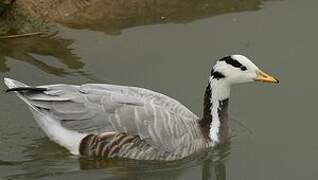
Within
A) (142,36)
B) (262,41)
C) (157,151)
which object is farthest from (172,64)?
(157,151)

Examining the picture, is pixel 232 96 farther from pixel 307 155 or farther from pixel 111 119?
pixel 111 119

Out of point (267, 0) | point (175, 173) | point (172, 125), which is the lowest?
point (175, 173)

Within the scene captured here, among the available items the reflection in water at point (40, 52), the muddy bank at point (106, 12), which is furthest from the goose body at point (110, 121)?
the muddy bank at point (106, 12)

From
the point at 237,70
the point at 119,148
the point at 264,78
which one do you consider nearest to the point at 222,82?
the point at 237,70

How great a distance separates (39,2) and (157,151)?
9.31ft

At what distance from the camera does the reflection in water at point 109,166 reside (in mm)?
5840

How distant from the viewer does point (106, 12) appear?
8.07m

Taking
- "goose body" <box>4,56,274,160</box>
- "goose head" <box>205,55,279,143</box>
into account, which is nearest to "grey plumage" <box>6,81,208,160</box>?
"goose body" <box>4,56,274,160</box>

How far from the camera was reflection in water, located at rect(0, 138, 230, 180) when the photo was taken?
5840mm

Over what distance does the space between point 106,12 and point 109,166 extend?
2.60m

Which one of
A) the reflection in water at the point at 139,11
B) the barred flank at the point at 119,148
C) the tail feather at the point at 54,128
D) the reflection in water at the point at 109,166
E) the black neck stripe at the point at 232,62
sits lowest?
the reflection in water at the point at 109,166

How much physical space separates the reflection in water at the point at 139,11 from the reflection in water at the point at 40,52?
401 millimetres

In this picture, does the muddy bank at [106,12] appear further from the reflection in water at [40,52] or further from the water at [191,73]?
the reflection in water at [40,52]

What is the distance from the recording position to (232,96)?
684 cm
